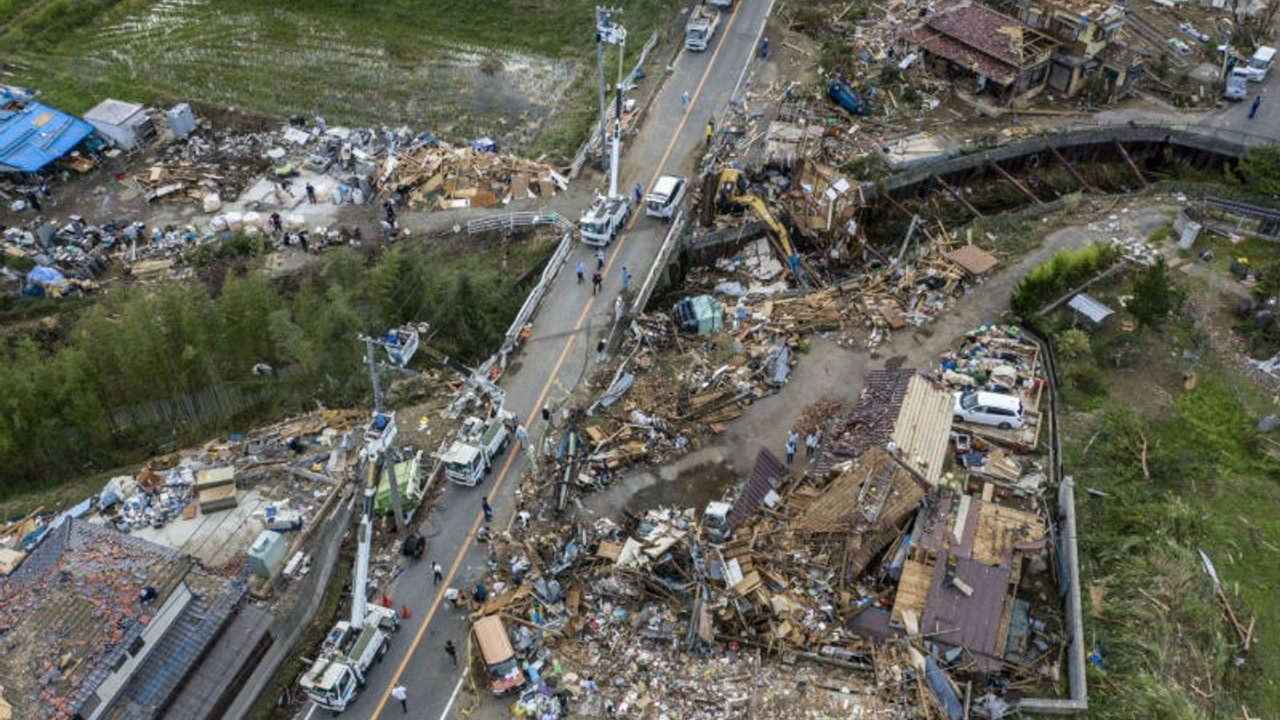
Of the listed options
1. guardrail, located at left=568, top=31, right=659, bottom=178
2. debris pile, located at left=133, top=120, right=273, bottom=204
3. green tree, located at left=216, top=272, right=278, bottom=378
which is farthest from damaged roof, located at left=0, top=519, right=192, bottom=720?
guardrail, located at left=568, top=31, right=659, bottom=178

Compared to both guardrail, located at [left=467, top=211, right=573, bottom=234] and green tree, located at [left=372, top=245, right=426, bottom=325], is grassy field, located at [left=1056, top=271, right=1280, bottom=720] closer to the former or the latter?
guardrail, located at [left=467, top=211, right=573, bottom=234]

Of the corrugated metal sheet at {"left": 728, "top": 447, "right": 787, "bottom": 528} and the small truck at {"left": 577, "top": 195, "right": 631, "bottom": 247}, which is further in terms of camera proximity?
the small truck at {"left": 577, "top": 195, "right": 631, "bottom": 247}

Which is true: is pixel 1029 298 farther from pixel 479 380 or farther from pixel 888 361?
pixel 479 380

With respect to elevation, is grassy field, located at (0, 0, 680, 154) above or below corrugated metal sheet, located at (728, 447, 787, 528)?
above

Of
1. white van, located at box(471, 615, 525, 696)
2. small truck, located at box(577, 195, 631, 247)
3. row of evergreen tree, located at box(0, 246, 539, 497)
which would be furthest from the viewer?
small truck, located at box(577, 195, 631, 247)

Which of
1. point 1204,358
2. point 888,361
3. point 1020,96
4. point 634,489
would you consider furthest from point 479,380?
point 1020,96

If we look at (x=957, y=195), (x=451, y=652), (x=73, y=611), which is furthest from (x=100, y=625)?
(x=957, y=195)

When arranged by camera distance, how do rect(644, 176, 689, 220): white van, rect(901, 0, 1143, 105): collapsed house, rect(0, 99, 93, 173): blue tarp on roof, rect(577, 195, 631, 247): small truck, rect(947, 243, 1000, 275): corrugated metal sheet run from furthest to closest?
1. rect(901, 0, 1143, 105): collapsed house
2. rect(0, 99, 93, 173): blue tarp on roof
3. rect(644, 176, 689, 220): white van
4. rect(577, 195, 631, 247): small truck
5. rect(947, 243, 1000, 275): corrugated metal sheet

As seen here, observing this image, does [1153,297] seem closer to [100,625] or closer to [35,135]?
[100,625]
